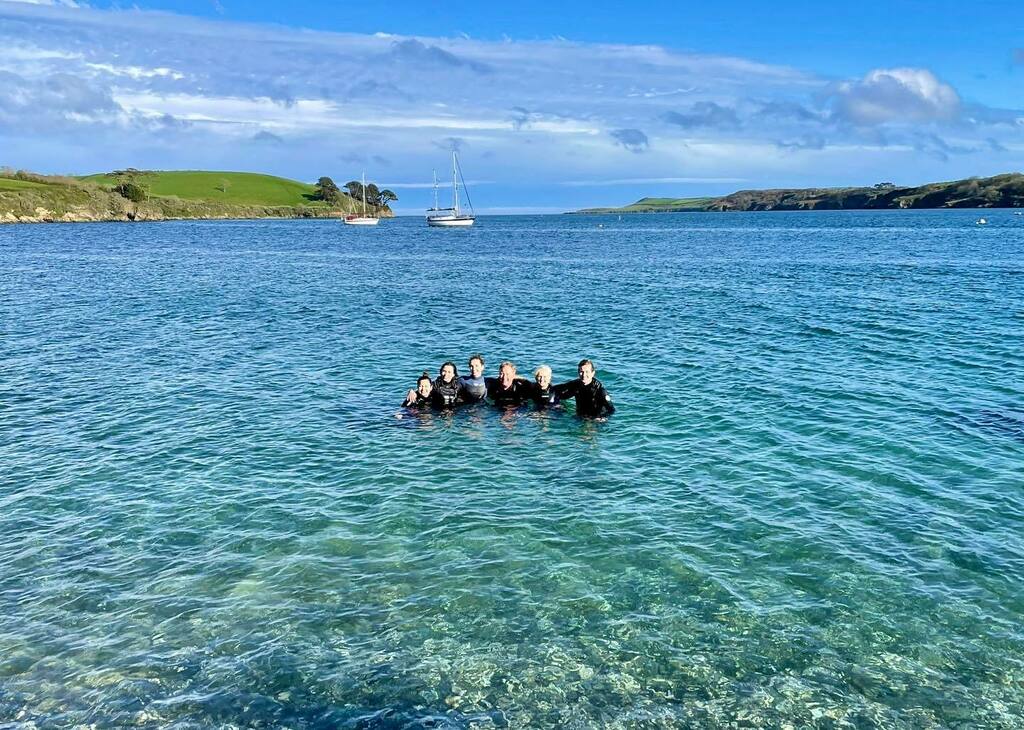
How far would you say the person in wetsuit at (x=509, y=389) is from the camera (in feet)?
72.9

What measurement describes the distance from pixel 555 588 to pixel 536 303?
37268 mm

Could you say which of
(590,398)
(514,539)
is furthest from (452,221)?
(514,539)

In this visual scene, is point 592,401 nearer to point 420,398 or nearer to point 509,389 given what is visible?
point 509,389

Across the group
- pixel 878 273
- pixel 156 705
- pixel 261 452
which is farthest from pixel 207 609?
pixel 878 273

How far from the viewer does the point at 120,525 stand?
1437 cm

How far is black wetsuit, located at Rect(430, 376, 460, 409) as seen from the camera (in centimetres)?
2188

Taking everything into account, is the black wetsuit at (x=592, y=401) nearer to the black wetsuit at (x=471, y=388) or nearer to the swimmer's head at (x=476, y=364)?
the swimmer's head at (x=476, y=364)

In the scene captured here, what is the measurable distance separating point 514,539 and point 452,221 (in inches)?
7202

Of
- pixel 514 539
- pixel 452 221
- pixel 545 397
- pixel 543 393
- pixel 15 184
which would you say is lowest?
pixel 514 539

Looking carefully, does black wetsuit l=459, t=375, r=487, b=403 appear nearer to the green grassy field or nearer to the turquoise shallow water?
the turquoise shallow water

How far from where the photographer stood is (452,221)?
628ft

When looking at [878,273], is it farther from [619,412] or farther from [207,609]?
[207,609]

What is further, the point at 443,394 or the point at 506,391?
the point at 506,391

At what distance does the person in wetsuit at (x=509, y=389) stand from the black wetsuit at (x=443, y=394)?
51.0 inches
